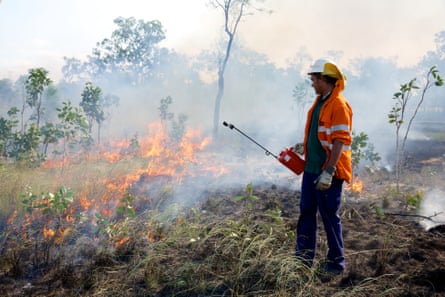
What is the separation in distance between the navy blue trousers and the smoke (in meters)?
2.09

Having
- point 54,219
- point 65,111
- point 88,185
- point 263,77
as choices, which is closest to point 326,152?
point 54,219

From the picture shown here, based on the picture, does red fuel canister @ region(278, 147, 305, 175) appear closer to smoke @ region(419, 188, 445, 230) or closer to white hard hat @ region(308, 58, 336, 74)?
white hard hat @ region(308, 58, 336, 74)

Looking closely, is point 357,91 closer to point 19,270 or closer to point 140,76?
point 140,76

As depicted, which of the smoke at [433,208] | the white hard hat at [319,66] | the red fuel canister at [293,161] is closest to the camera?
the white hard hat at [319,66]

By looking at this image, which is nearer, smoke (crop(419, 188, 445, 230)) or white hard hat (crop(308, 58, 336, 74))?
white hard hat (crop(308, 58, 336, 74))

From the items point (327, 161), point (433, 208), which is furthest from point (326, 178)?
point (433, 208)

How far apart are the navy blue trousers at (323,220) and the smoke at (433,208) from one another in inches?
82.3

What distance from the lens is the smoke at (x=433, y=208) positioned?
4.67 m

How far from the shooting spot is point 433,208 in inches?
216

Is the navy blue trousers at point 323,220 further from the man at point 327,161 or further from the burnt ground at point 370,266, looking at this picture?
the burnt ground at point 370,266

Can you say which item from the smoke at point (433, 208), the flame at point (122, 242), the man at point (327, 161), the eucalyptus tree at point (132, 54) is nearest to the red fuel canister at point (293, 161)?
the man at point (327, 161)

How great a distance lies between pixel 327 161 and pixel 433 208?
3.58 metres

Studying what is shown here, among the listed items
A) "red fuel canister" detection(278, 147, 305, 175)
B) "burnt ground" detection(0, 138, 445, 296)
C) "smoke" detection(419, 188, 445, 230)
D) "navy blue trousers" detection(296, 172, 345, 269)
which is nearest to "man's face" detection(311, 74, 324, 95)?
"red fuel canister" detection(278, 147, 305, 175)

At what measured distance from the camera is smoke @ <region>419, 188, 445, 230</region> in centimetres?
467
